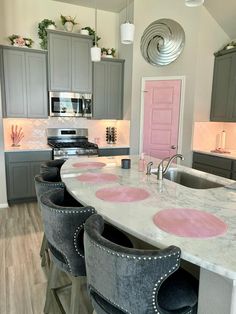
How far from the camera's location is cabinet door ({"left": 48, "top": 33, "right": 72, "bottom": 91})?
4.20 m

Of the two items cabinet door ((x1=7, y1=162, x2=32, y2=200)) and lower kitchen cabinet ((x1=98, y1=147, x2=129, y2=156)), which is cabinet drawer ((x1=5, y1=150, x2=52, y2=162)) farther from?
lower kitchen cabinet ((x1=98, y1=147, x2=129, y2=156))

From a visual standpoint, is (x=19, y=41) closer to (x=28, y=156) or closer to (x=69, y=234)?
(x=28, y=156)

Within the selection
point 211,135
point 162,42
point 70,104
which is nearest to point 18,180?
point 70,104

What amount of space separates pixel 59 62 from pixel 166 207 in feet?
11.6

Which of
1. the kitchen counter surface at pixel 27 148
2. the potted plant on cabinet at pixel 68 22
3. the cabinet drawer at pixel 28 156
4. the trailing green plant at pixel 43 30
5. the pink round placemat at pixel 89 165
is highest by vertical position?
the potted plant on cabinet at pixel 68 22

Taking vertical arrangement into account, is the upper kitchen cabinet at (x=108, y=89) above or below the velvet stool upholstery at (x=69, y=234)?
above

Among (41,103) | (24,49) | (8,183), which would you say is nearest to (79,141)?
(41,103)

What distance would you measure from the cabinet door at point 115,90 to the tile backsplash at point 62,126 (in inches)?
10.8

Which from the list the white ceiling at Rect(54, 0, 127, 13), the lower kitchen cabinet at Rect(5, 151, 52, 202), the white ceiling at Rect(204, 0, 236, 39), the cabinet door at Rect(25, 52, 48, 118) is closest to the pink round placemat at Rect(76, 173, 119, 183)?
the lower kitchen cabinet at Rect(5, 151, 52, 202)

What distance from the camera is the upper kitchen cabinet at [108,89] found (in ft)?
15.4

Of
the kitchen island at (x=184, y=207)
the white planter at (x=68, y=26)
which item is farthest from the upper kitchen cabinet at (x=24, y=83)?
the kitchen island at (x=184, y=207)

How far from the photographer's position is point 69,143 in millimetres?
4645

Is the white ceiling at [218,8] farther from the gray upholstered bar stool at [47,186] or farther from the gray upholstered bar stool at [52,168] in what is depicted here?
the gray upholstered bar stool at [47,186]

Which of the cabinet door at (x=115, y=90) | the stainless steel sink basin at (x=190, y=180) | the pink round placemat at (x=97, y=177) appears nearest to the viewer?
the pink round placemat at (x=97, y=177)
